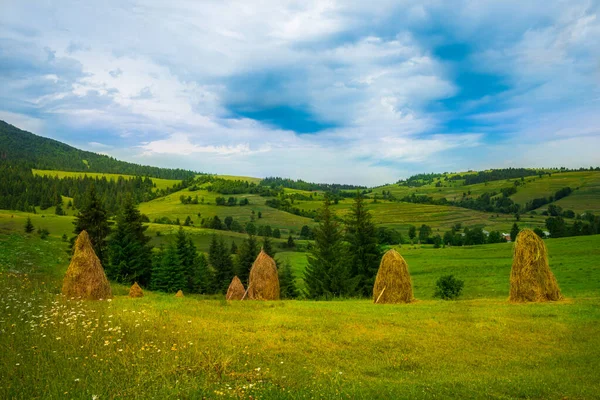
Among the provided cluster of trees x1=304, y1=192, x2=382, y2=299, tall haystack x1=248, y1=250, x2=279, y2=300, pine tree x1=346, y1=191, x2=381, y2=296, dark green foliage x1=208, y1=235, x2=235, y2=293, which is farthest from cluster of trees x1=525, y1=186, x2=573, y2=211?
tall haystack x1=248, y1=250, x2=279, y2=300

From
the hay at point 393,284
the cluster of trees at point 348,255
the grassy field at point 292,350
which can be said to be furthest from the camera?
A: the cluster of trees at point 348,255

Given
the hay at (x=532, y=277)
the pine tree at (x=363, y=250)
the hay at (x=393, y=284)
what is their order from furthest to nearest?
the pine tree at (x=363, y=250), the hay at (x=393, y=284), the hay at (x=532, y=277)

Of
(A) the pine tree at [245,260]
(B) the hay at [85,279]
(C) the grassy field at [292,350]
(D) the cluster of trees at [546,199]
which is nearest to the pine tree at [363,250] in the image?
(C) the grassy field at [292,350]

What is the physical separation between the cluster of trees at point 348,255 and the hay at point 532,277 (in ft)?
62.9

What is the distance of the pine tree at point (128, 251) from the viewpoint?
152 ft

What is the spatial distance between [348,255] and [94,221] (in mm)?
34414

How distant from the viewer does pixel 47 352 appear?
960 centimetres

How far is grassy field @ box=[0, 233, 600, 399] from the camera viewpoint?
317 inches

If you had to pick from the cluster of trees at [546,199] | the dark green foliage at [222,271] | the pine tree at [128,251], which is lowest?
the dark green foliage at [222,271]

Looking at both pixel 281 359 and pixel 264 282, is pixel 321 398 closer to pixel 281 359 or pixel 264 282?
pixel 281 359

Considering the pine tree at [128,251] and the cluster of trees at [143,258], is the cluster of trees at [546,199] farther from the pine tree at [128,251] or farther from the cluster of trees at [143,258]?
the pine tree at [128,251]

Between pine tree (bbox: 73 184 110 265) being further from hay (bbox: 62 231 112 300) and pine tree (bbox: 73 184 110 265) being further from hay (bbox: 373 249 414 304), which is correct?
hay (bbox: 373 249 414 304)

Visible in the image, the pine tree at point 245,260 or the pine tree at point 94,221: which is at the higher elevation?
the pine tree at point 94,221

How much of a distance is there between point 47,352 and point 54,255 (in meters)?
36.7
